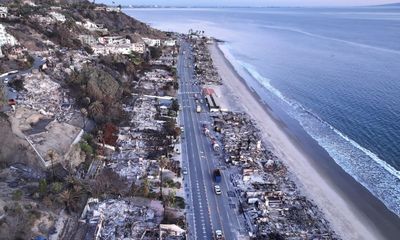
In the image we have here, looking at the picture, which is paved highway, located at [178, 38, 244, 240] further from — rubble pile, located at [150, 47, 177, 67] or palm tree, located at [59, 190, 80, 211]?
rubble pile, located at [150, 47, 177, 67]

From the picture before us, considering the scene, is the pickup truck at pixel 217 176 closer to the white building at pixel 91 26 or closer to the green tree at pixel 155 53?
the green tree at pixel 155 53

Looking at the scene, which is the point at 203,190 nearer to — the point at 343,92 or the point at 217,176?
the point at 217,176

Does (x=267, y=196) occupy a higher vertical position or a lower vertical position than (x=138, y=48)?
lower

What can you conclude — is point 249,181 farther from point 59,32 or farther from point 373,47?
point 373,47

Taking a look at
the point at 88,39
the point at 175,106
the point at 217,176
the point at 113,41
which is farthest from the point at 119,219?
the point at 113,41

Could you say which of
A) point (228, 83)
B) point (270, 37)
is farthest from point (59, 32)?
point (270, 37)

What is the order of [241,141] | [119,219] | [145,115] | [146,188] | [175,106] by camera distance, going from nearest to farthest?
1. [119,219]
2. [146,188]
3. [241,141]
4. [145,115]
5. [175,106]

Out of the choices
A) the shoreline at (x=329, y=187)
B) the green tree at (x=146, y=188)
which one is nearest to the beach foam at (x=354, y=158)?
the shoreline at (x=329, y=187)

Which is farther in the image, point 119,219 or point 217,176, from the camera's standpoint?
point 217,176
